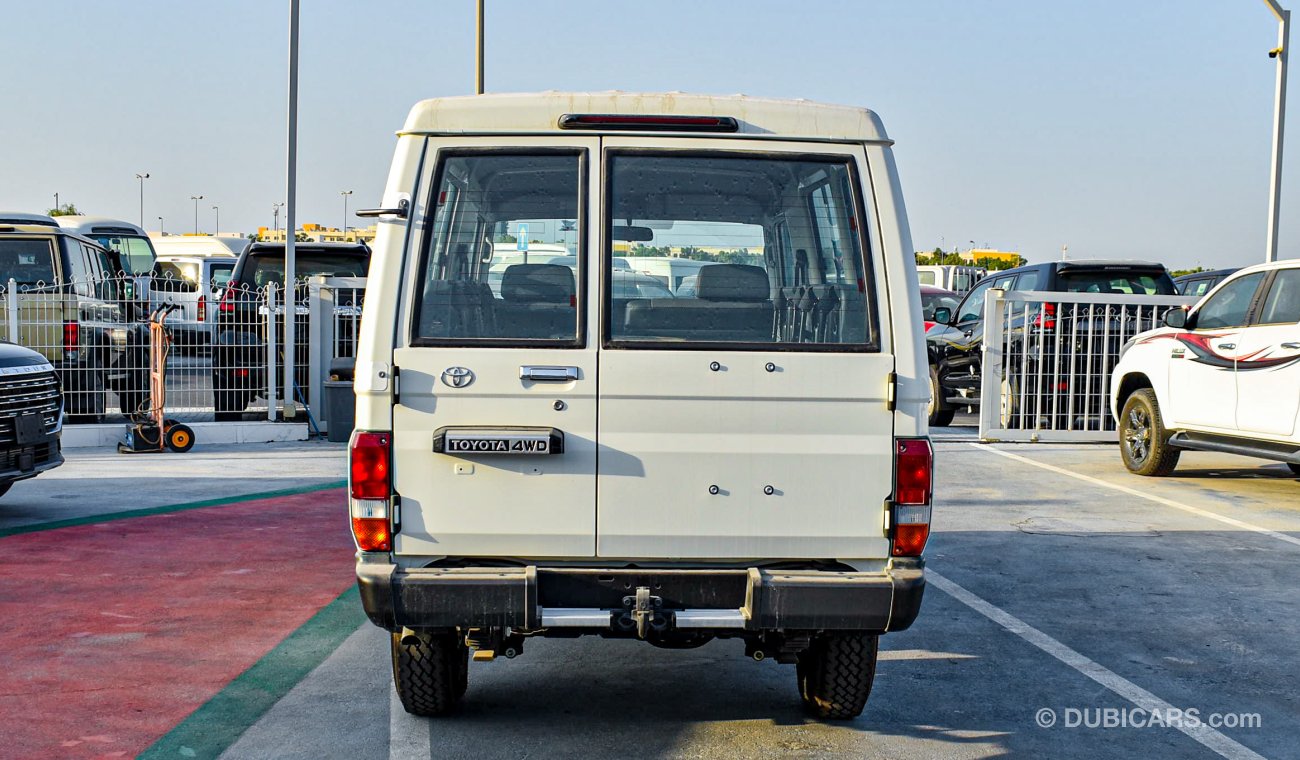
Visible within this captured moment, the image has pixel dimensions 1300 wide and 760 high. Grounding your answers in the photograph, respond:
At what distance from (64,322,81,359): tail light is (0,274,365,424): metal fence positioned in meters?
0.01

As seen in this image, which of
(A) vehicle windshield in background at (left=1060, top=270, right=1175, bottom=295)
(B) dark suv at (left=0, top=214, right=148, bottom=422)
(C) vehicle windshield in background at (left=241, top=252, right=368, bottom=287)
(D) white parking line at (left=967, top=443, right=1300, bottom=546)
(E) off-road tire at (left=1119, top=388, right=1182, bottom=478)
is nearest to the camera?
(D) white parking line at (left=967, top=443, right=1300, bottom=546)

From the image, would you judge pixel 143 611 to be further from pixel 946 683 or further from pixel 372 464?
pixel 946 683

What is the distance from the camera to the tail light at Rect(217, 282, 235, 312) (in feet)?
45.6

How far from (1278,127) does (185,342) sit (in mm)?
14732

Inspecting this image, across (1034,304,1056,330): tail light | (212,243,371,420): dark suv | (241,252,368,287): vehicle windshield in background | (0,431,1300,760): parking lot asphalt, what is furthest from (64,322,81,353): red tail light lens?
(1034,304,1056,330): tail light

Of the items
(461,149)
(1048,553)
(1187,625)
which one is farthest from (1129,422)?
(461,149)

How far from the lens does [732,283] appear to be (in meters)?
4.53

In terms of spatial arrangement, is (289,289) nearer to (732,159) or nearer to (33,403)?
(33,403)

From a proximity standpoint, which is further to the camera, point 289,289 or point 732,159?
point 289,289

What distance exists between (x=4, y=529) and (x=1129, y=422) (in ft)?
31.9

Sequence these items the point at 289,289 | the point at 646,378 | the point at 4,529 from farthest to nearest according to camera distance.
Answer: the point at 289,289, the point at 4,529, the point at 646,378

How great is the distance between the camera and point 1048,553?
8.44 metres

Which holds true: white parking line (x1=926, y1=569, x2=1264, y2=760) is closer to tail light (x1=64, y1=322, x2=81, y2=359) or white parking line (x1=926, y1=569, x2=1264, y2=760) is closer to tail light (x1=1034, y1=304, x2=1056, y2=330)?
tail light (x1=1034, y1=304, x2=1056, y2=330)

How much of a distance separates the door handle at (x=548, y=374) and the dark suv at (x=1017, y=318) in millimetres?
9721
